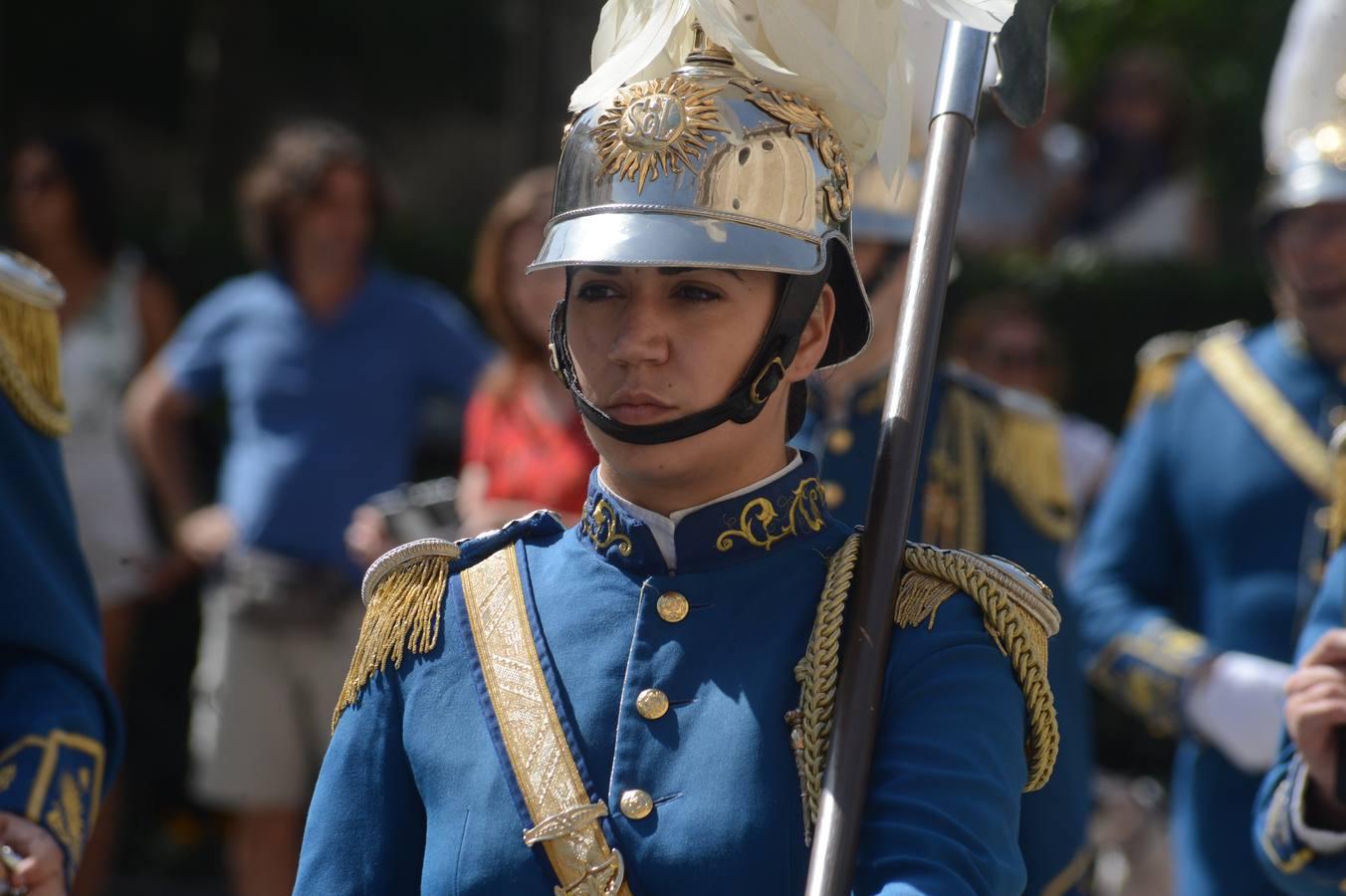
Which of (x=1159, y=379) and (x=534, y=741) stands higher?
(x=1159, y=379)

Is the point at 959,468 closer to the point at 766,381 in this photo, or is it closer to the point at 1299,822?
the point at 1299,822

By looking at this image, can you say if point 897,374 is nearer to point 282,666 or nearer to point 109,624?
point 282,666

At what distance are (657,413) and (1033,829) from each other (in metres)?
1.46

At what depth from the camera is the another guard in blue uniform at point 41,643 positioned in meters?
3.15

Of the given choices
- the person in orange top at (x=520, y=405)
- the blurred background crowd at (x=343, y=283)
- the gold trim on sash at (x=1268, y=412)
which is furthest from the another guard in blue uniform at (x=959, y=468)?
the blurred background crowd at (x=343, y=283)

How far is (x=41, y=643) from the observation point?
3.28 m

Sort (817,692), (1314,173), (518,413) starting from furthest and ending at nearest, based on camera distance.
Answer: (518,413) < (1314,173) < (817,692)

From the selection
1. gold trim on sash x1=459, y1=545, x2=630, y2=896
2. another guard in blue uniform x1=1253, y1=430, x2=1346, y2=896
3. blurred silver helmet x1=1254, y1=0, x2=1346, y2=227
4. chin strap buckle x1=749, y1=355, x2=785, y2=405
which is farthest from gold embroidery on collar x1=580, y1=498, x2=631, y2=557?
blurred silver helmet x1=1254, y1=0, x2=1346, y2=227

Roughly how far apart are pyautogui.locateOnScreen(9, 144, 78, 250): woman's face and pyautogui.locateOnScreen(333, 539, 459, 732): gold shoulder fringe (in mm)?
4055

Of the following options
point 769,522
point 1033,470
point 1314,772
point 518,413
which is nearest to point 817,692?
point 769,522

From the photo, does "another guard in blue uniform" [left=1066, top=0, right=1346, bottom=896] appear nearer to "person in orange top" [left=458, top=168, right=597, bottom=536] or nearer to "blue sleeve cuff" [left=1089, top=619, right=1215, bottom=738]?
"blue sleeve cuff" [left=1089, top=619, right=1215, bottom=738]

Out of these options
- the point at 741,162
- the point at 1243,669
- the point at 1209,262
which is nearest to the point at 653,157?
the point at 741,162

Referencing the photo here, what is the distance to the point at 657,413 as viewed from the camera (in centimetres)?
252

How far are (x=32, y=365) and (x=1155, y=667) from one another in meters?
2.42
